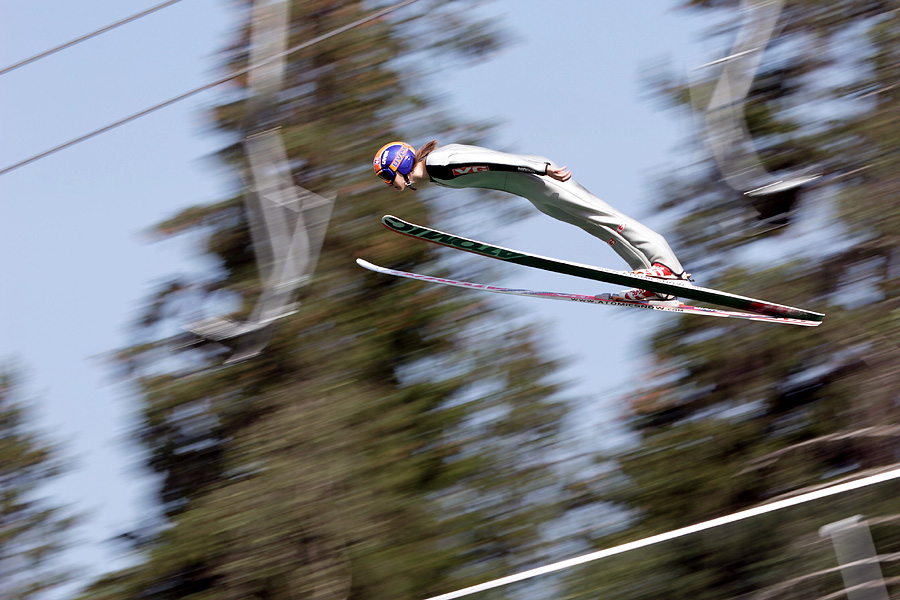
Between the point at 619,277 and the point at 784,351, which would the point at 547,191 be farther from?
the point at 784,351

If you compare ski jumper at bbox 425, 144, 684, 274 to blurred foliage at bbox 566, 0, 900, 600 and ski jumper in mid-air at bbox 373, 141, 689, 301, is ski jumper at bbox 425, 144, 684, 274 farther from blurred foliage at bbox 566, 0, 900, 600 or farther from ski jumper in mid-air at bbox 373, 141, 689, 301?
blurred foliage at bbox 566, 0, 900, 600

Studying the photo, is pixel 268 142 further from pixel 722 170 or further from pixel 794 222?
pixel 794 222

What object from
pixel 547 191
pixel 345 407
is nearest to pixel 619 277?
pixel 547 191

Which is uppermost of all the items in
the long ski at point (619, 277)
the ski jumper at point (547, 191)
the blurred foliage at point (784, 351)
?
the ski jumper at point (547, 191)

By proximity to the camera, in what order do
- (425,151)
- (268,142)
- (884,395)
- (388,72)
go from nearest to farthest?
(425,151) → (268,142) → (884,395) → (388,72)

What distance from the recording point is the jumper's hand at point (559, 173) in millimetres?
6282

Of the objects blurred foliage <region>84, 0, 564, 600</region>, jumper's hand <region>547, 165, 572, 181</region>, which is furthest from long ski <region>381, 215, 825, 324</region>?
blurred foliage <region>84, 0, 564, 600</region>

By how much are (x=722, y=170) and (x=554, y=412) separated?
16.8 ft

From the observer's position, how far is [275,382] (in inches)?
526

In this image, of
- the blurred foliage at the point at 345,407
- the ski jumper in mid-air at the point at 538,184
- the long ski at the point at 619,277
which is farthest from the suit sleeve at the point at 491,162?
the blurred foliage at the point at 345,407

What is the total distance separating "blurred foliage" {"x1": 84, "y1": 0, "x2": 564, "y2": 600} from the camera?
11648 millimetres

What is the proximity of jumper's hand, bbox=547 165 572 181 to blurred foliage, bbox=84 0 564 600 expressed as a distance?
17.4ft

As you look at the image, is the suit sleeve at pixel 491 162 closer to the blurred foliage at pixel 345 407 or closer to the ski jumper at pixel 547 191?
the ski jumper at pixel 547 191

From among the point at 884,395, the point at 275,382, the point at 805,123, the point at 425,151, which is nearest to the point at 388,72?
the point at 275,382
